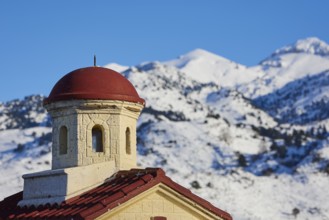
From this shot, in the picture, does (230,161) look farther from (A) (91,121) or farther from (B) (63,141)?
(A) (91,121)

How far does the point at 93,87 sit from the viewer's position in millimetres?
19094

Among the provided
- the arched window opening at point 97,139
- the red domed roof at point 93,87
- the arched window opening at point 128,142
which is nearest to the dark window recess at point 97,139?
the arched window opening at point 97,139

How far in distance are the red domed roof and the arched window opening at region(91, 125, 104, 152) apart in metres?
1.03

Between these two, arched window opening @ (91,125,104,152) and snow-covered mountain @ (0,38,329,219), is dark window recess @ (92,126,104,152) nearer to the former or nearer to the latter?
arched window opening @ (91,125,104,152)

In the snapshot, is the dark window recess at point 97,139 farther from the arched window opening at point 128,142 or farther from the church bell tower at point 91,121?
the arched window opening at point 128,142

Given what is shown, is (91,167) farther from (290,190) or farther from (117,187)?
(290,190)

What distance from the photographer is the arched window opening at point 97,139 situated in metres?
19.5

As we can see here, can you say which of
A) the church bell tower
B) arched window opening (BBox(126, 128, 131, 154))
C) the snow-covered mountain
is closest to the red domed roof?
the church bell tower

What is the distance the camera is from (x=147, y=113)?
192 m

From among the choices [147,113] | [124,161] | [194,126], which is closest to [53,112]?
[124,161]

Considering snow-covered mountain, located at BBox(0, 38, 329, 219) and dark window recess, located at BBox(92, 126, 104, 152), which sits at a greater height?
snow-covered mountain, located at BBox(0, 38, 329, 219)

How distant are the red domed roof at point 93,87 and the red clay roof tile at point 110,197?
7.20 ft

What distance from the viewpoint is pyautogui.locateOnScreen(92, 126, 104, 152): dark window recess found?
767 inches

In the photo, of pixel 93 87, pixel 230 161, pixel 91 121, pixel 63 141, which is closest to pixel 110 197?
pixel 91 121
